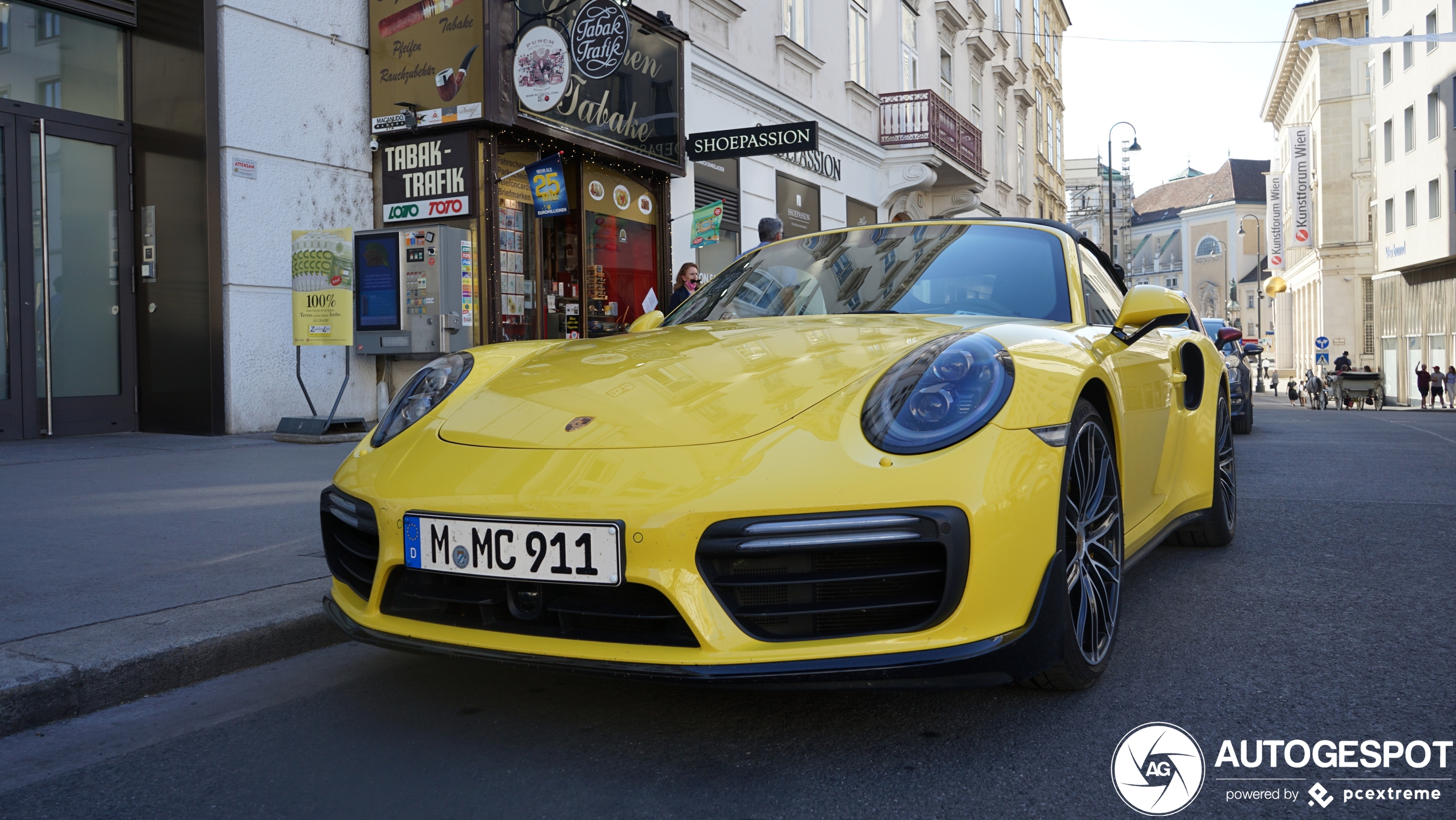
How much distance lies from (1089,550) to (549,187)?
27.4ft

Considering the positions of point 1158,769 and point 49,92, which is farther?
point 49,92

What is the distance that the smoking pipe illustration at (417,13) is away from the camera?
9734 mm

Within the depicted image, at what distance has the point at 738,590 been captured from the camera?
2182 mm

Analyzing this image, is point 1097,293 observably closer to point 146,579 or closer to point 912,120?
point 146,579

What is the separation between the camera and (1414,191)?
126ft

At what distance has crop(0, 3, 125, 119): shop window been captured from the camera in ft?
26.2

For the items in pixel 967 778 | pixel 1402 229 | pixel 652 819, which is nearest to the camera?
pixel 652 819

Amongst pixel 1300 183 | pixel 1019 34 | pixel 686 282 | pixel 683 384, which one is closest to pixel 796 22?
pixel 686 282

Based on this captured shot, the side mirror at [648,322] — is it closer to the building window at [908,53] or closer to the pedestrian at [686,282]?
the pedestrian at [686,282]

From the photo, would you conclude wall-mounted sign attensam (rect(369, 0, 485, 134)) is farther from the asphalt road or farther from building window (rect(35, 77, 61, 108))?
the asphalt road

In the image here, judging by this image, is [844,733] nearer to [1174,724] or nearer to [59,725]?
[1174,724]

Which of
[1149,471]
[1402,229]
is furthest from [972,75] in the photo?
[1149,471]

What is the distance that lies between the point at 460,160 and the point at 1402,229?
40313 millimetres

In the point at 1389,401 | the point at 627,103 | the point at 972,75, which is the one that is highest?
the point at 972,75
